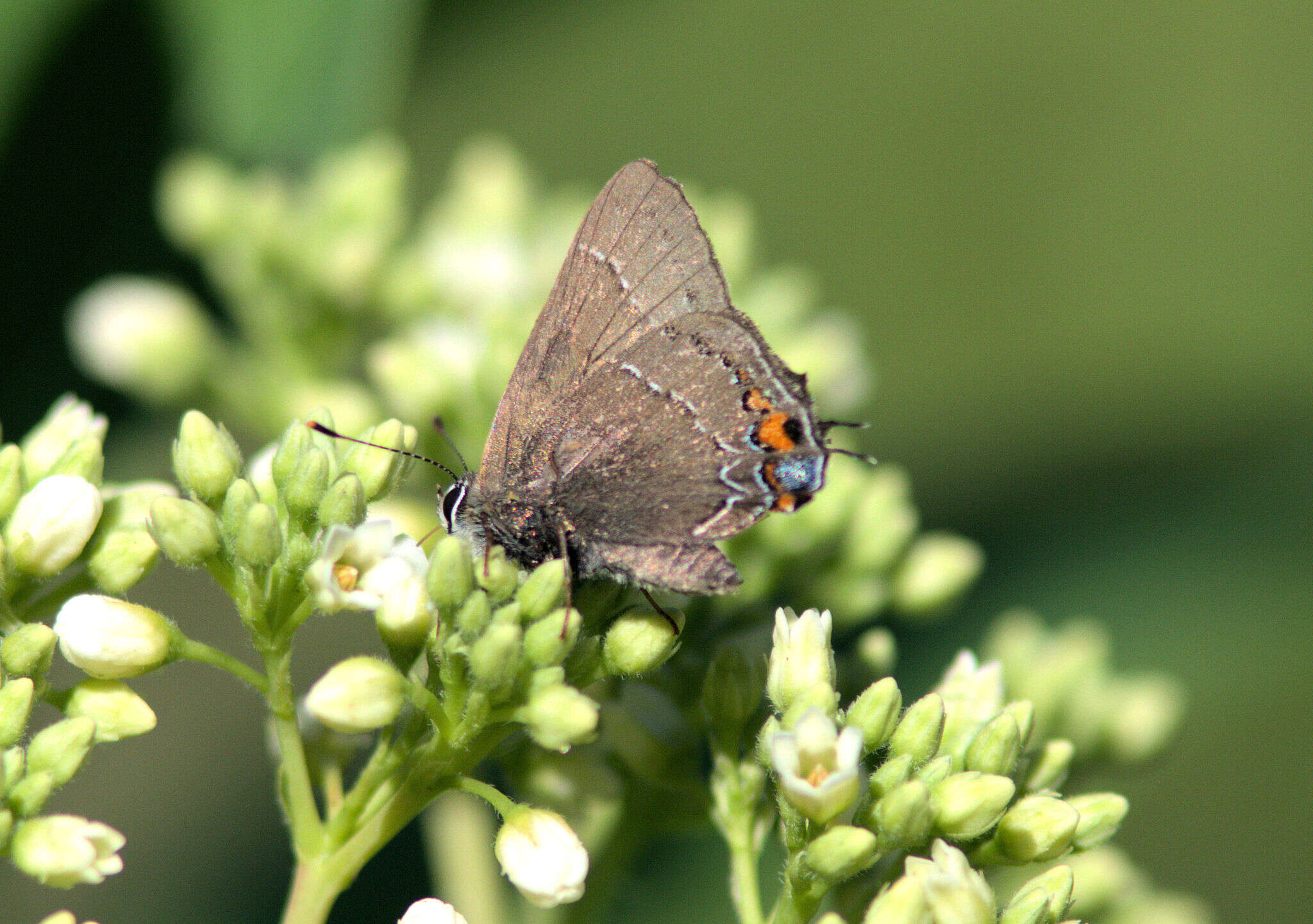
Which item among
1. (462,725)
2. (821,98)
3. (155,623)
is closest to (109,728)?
(155,623)

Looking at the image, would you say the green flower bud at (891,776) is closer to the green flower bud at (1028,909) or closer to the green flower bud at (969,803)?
the green flower bud at (969,803)

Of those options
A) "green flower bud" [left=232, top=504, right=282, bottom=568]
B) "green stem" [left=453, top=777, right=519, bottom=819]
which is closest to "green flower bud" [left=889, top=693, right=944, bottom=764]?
"green stem" [left=453, top=777, right=519, bottom=819]

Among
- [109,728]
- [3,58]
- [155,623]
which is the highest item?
[3,58]

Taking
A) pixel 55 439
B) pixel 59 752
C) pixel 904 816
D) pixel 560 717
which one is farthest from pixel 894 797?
pixel 55 439

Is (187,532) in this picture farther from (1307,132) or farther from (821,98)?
(1307,132)

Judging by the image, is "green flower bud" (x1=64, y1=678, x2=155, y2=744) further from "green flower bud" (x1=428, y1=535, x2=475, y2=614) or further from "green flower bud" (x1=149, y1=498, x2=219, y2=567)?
"green flower bud" (x1=428, y1=535, x2=475, y2=614)
